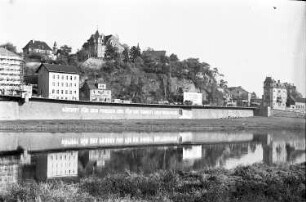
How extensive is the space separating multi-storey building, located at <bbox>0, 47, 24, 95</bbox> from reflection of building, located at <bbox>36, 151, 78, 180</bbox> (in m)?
1.65

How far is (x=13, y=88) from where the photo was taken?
27.0 ft

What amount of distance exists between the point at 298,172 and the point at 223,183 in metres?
0.90

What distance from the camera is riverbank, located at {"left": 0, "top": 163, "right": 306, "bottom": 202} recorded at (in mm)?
3289

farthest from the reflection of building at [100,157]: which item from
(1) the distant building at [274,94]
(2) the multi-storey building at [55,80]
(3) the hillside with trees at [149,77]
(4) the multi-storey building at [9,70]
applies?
(1) the distant building at [274,94]

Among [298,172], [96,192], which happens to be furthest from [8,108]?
[298,172]

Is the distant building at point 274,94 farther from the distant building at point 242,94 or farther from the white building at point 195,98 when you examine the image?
the white building at point 195,98

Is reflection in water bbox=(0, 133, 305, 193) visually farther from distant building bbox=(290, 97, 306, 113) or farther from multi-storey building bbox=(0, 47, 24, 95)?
multi-storey building bbox=(0, 47, 24, 95)

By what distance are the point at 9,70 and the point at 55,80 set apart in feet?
7.94

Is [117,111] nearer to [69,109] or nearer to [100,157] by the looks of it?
[69,109]

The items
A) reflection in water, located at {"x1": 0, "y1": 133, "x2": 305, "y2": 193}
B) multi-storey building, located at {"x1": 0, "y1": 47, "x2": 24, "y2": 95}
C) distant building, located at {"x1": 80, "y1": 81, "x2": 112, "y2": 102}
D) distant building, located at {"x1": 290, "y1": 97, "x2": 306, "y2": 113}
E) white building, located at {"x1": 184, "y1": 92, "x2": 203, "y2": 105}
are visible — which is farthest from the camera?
white building, located at {"x1": 184, "y1": 92, "x2": 203, "y2": 105}

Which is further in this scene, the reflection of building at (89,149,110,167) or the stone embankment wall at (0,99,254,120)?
the stone embankment wall at (0,99,254,120)

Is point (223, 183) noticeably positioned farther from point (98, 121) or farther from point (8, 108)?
point (98, 121)

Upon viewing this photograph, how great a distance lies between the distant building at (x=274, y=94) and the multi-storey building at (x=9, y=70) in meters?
4.35

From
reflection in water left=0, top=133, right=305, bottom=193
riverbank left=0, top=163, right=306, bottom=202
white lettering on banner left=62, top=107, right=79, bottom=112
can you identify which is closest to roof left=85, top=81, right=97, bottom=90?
white lettering on banner left=62, top=107, right=79, bottom=112
